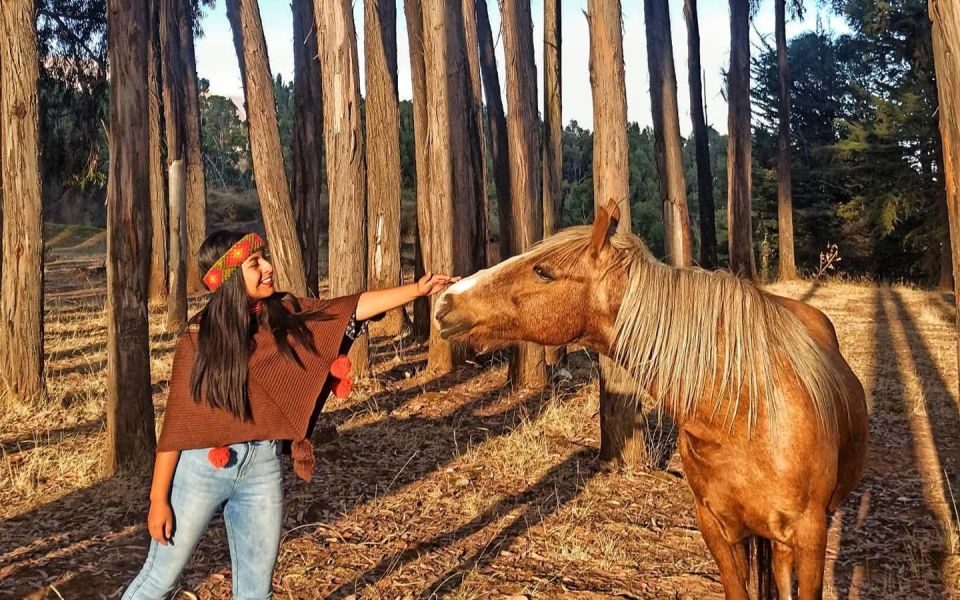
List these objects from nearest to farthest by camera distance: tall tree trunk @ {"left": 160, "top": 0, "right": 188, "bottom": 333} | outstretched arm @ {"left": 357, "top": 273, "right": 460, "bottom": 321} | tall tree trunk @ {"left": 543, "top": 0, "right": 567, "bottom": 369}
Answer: outstretched arm @ {"left": 357, "top": 273, "right": 460, "bottom": 321}
tall tree trunk @ {"left": 160, "top": 0, "right": 188, "bottom": 333}
tall tree trunk @ {"left": 543, "top": 0, "right": 567, "bottom": 369}

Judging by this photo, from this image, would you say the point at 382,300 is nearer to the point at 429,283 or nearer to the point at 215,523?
the point at 429,283

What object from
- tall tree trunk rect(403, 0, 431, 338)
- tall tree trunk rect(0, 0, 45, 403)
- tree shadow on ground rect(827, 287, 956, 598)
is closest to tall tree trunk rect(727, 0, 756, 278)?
tall tree trunk rect(403, 0, 431, 338)

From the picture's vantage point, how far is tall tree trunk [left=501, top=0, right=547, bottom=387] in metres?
8.91

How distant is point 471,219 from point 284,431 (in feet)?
28.4

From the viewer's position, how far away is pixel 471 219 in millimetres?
11336

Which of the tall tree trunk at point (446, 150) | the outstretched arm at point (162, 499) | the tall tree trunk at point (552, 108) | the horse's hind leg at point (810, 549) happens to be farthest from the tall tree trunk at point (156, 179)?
the horse's hind leg at point (810, 549)

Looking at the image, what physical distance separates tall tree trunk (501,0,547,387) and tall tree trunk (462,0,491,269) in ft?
5.98

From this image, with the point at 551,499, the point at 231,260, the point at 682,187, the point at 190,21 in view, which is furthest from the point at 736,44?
the point at 231,260

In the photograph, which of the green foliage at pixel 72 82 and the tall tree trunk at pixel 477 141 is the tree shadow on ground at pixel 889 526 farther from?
the green foliage at pixel 72 82

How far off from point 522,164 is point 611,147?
3.07 metres

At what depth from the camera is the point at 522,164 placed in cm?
942

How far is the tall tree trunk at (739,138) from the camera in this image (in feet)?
56.5

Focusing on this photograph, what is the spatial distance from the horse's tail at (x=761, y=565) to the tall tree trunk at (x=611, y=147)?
2532 millimetres

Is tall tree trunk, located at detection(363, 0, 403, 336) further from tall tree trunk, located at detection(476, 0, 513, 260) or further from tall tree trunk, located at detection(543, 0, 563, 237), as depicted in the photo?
tall tree trunk, located at detection(543, 0, 563, 237)
